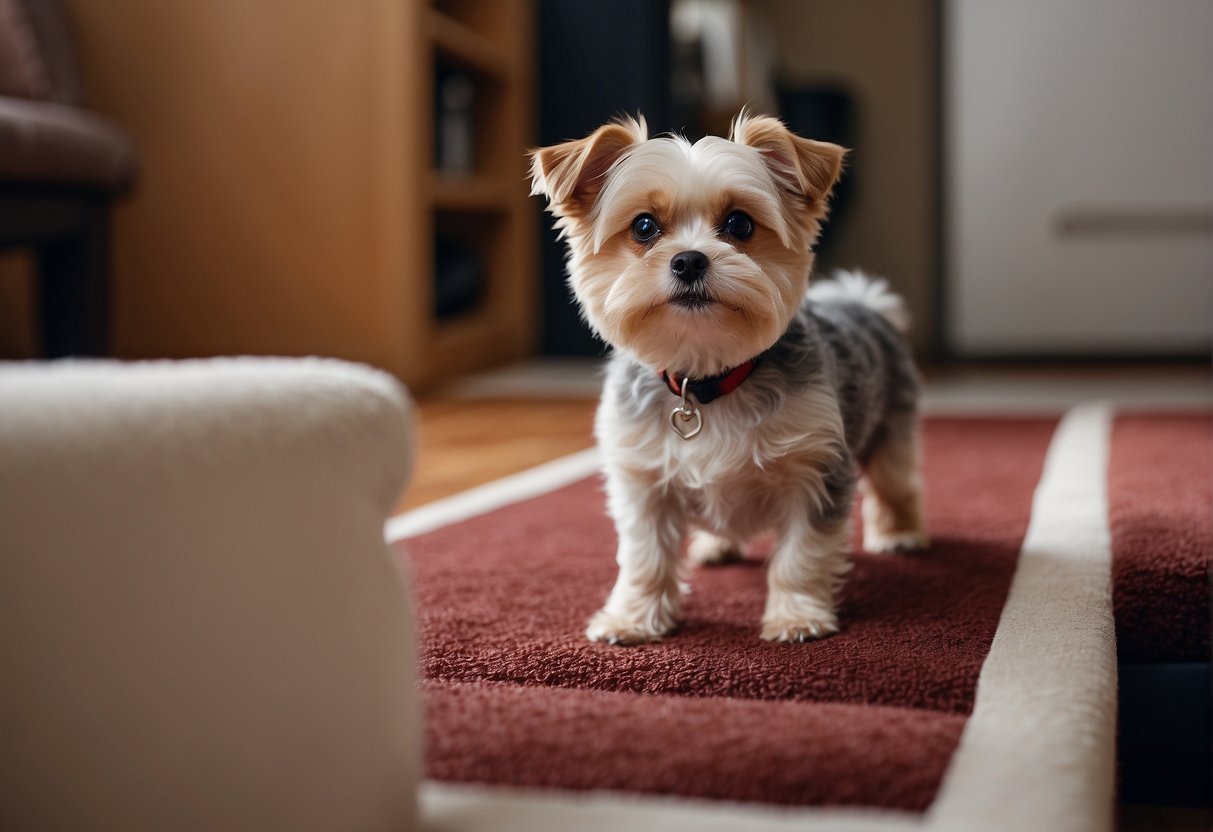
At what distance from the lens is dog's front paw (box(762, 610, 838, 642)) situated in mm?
1272

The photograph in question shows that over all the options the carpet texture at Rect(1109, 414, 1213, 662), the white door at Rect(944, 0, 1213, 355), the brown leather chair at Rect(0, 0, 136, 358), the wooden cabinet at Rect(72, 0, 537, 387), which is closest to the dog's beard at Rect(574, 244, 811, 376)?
the carpet texture at Rect(1109, 414, 1213, 662)

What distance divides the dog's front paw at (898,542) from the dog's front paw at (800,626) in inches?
16.3

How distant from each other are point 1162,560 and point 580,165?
78cm

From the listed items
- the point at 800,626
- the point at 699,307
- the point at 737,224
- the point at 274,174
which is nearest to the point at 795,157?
the point at 737,224

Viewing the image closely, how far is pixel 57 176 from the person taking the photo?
2459 millimetres

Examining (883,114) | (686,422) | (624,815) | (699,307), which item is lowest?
(624,815)

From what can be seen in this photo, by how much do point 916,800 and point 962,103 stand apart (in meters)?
4.88

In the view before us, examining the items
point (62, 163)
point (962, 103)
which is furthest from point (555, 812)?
point (962, 103)

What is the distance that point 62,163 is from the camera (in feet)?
8.04

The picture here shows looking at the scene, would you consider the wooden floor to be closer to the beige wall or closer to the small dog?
the small dog

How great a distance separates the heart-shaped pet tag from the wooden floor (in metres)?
0.87

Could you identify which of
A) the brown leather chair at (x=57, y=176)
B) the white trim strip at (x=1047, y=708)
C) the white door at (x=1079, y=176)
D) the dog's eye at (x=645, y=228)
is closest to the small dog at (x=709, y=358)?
the dog's eye at (x=645, y=228)

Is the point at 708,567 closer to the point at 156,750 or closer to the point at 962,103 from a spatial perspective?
the point at 156,750

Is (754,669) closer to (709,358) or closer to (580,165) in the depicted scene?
(709,358)
